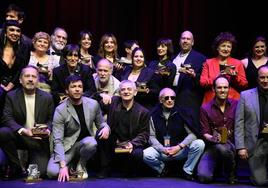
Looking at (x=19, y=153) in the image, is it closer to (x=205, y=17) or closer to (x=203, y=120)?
(x=203, y=120)

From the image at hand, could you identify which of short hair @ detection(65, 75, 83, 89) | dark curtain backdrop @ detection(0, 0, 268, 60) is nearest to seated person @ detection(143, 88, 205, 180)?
short hair @ detection(65, 75, 83, 89)

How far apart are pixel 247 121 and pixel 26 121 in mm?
2610

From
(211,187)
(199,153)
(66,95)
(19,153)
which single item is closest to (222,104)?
(199,153)

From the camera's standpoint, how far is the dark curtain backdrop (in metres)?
7.89

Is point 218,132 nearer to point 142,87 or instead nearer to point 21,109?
point 142,87

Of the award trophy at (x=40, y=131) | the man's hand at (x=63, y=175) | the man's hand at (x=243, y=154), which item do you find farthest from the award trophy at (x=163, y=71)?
the man's hand at (x=63, y=175)

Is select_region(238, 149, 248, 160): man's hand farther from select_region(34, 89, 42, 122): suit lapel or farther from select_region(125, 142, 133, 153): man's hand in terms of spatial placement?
select_region(34, 89, 42, 122): suit lapel

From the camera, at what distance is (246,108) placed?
5.50 metres

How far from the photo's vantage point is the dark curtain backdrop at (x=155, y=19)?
7.89 meters

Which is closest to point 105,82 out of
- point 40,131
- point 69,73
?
point 69,73

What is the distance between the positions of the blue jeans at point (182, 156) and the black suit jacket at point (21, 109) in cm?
124

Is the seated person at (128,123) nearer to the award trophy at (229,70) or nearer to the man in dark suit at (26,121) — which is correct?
the man in dark suit at (26,121)

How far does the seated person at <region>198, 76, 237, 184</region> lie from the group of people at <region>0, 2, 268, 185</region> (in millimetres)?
12

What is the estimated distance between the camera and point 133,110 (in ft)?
19.2
